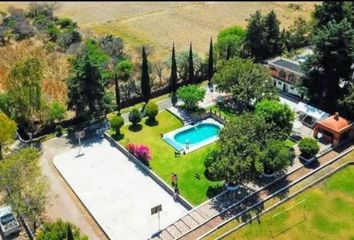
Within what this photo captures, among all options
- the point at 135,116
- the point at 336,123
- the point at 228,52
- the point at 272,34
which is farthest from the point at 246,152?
the point at 272,34

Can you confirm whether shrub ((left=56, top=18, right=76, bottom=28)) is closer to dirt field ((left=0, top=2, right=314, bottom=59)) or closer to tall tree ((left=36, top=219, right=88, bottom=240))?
dirt field ((left=0, top=2, right=314, bottom=59))

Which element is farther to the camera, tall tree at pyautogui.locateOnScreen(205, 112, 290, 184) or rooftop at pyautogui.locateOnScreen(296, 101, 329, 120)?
rooftop at pyautogui.locateOnScreen(296, 101, 329, 120)

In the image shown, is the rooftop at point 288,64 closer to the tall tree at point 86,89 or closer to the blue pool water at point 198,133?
the blue pool water at point 198,133

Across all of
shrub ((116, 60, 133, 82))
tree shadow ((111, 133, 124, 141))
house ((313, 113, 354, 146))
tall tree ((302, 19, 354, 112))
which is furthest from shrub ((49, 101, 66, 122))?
tall tree ((302, 19, 354, 112))

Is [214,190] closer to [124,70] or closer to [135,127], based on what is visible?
[135,127]

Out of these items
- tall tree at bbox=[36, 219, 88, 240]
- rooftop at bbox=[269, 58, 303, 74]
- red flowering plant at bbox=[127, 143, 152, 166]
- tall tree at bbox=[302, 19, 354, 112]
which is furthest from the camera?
rooftop at bbox=[269, 58, 303, 74]
